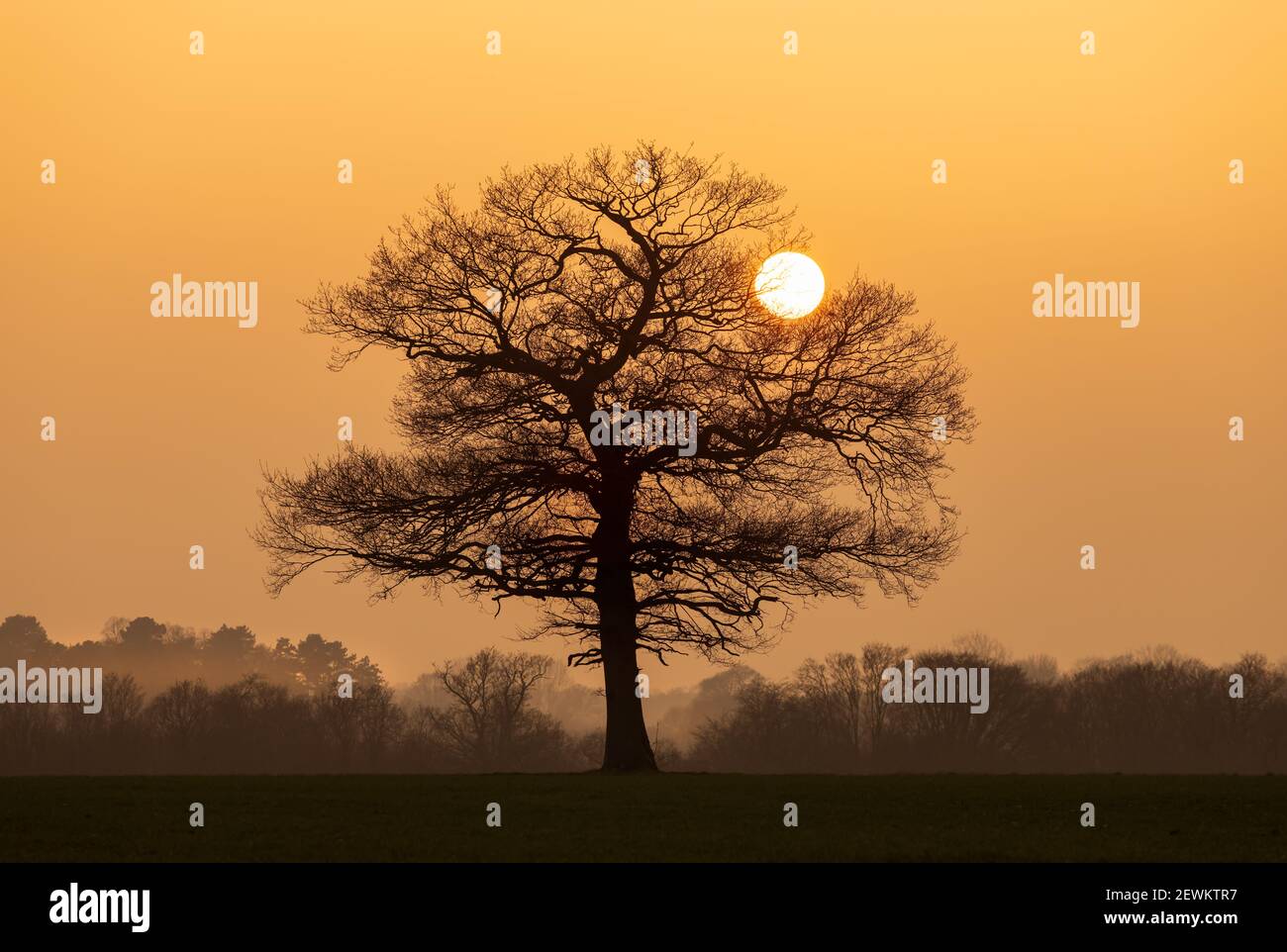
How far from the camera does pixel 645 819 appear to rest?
24.4 m

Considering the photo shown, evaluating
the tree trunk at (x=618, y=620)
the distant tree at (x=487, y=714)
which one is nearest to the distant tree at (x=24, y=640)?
the distant tree at (x=487, y=714)

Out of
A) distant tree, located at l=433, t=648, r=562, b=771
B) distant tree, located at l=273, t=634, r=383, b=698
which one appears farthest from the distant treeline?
distant tree, located at l=273, t=634, r=383, b=698

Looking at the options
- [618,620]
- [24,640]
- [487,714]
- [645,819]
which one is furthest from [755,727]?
[24,640]

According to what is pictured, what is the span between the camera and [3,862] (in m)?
20.0

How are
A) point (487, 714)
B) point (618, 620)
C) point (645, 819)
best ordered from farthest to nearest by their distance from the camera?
point (487, 714) → point (618, 620) → point (645, 819)

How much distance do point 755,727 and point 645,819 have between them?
256 feet

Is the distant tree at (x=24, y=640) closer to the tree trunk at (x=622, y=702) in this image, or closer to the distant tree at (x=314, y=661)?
the distant tree at (x=314, y=661)

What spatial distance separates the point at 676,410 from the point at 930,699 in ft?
215

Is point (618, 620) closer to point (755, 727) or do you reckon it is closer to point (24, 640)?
point (755, 727)

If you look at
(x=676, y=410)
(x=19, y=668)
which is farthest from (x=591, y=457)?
(x=19, y=668)

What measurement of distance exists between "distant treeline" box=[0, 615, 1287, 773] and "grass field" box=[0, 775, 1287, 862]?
53731 mm

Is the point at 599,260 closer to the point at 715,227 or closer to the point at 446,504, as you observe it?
the point at 715,227

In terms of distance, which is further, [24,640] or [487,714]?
[24,640]

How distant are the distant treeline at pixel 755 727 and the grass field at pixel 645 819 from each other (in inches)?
2115
